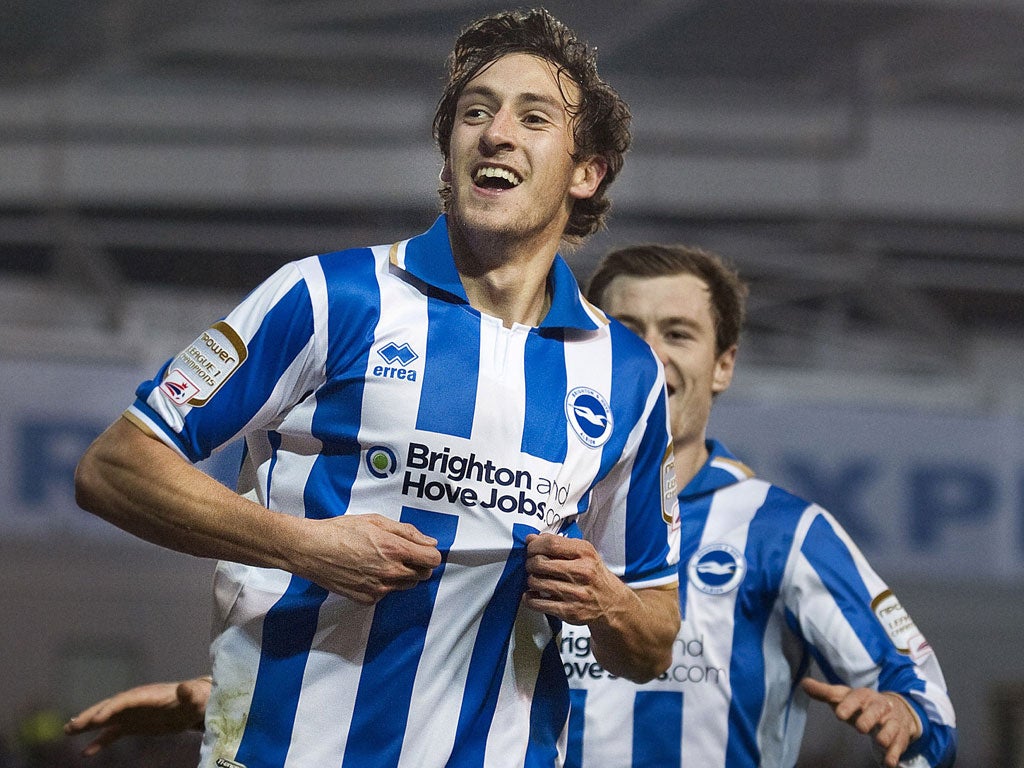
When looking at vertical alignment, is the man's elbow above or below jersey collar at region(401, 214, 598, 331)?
below

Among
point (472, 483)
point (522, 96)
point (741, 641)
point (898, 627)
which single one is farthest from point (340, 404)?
point (898, 627)

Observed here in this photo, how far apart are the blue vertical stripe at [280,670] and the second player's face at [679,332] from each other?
1143 mm

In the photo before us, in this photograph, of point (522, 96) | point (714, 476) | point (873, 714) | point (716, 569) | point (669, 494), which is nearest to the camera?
point (522, 96)

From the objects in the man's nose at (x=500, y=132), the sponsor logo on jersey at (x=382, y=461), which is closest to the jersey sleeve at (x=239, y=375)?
the sponsor logo on jersey at (x=382, y=461)

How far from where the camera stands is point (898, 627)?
274cm

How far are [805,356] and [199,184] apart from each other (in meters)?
5.78

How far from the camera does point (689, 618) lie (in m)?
2.74

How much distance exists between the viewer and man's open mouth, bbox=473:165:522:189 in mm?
2045

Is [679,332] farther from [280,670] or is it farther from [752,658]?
[280,670]

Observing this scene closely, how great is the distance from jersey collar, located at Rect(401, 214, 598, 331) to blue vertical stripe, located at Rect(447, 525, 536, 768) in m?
0.37

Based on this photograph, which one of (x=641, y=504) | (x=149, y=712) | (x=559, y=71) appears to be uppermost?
(x=559, y=71)

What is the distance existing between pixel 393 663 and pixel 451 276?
1.89ft

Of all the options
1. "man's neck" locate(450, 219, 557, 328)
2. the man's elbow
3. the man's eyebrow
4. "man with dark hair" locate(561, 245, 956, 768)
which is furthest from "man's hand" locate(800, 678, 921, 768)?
the man's elbow

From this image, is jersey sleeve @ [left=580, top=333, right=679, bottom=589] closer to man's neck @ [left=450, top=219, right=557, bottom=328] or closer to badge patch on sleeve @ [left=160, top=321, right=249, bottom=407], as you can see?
man's neck @ [left=450, top=219, right=557, bottom=328]
